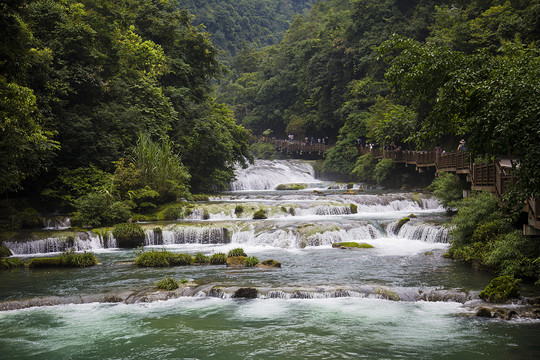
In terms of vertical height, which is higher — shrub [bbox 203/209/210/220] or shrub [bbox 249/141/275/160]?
shrub [bbox 249/141/275/160]

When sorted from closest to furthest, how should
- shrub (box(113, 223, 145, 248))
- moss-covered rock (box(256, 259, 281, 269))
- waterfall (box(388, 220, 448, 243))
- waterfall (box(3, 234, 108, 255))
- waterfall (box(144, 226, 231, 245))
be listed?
moss-covered rock (box(256, 259, 281, 269))
waterfall (box(3, 234, 108, 255))
waterfall (box(388, 220, 448, 243))
shrub (box(113, 223, 145, 248))
waterfall (box(144, 226, 231, 245))

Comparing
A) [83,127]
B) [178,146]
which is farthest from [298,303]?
[178,146]

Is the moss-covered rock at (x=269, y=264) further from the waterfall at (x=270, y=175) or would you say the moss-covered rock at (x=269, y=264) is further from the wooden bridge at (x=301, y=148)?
the wooden bridge at (x=301, y=148)

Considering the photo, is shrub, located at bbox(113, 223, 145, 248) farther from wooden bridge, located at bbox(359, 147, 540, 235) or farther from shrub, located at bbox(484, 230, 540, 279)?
shrub, located at bbox(484, 230, 540, 279)

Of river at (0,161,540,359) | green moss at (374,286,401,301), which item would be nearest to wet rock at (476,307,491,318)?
river at (0,161,540,359)

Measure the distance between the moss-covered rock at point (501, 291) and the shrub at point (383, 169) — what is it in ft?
84.8

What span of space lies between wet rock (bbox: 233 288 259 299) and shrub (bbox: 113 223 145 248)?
922cm

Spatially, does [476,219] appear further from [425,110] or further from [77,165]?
→ [77,165]

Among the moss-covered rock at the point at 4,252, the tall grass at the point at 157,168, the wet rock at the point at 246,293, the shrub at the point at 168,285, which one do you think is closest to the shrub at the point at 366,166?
the tall grass at the point at 157,168

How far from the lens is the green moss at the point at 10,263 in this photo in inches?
660

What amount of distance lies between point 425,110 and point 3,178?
999 inches

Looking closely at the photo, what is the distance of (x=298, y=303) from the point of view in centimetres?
1232

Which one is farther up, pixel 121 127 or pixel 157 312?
pixel 121 127

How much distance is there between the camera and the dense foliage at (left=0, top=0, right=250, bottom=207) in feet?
72.9
